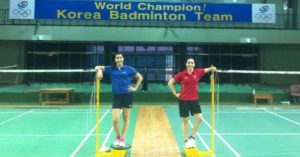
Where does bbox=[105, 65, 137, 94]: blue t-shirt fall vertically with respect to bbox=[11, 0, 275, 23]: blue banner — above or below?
below

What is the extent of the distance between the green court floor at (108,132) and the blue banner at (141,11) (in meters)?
8.58

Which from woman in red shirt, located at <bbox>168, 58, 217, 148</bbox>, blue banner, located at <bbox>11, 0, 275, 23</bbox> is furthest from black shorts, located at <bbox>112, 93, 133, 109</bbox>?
blue banner, located at <bbox>11, 0, 275, 23</bbox>

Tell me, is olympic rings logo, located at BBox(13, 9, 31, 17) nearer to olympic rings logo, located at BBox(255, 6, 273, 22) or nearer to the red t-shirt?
olympic rings logo, located at BBox(255, 6, 273, 22)

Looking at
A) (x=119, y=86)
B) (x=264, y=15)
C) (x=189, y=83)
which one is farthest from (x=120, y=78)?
(x=264, y=15)

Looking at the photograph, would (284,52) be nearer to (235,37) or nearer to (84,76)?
(235,37)

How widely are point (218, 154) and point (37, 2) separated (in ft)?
64.0

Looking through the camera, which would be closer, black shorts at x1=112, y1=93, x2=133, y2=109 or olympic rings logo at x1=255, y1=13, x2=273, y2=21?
black shorts at x1=112, y1=93, x2=133, y2=109

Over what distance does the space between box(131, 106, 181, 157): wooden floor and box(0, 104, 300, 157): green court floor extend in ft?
0.82

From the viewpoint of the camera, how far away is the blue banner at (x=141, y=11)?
2561 cm

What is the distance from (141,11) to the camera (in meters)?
25.9

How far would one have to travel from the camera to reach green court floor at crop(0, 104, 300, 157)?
9.63 meters

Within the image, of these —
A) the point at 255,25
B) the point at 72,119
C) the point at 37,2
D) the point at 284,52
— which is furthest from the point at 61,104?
the point at 284,52

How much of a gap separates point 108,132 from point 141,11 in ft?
48.7

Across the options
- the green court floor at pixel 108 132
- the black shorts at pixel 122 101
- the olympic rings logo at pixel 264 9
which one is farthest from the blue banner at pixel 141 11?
the black shorts at pixel 122 101
